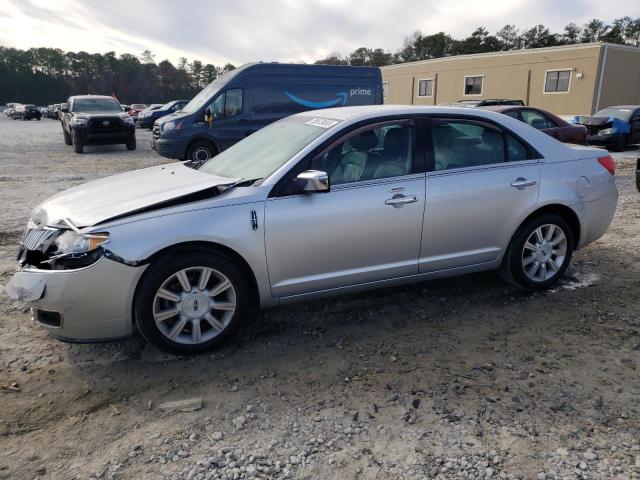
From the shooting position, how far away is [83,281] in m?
2.96

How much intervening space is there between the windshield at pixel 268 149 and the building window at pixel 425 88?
33998 millimetres

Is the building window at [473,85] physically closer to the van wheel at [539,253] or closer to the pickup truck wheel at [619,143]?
the pickup truck wheel at [619,143]

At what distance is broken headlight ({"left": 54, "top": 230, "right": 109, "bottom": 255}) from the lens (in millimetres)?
2971

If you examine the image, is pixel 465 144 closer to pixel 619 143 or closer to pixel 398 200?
pixel 398 200

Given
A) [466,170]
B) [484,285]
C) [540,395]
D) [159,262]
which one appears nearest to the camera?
[540,395]

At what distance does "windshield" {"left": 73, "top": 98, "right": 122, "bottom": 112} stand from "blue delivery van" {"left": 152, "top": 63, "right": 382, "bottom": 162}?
19.1ft

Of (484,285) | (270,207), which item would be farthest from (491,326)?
(270,207)

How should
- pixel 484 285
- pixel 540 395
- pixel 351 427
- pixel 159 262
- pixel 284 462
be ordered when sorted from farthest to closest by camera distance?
pixel 484 285, pixel 159 262, pixel 540 395, pixel 351 427, pixel 284 462

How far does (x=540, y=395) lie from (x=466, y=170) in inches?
69.7

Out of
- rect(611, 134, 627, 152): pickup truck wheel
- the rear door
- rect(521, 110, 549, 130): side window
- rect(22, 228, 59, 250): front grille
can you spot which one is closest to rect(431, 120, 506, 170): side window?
the rear door

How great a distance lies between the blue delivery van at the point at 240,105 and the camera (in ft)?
36.3

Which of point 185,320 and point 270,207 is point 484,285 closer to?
point 270,207

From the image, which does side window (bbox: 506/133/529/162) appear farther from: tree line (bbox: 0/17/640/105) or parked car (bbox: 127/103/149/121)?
A: tree line (bbox: 0/17/640/105)

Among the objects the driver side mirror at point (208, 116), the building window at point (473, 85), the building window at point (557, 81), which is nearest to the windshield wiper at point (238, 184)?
the driver side mirror at point (208, 116)
